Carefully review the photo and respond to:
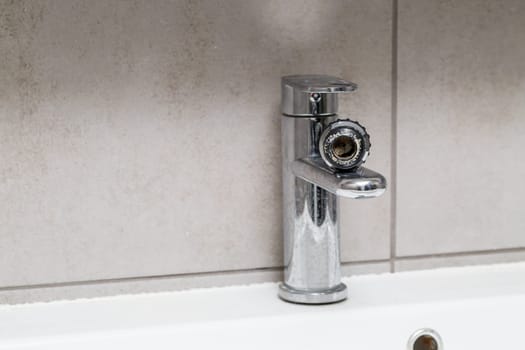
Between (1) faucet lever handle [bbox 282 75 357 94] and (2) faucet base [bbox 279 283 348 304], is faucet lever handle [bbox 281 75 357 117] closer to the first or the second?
(1) faucet lever handle [bbox 282 75 357 94]

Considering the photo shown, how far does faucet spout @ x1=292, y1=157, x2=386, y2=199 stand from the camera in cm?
53

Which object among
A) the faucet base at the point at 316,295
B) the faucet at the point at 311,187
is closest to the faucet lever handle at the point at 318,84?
the faucet at the point at 311,187

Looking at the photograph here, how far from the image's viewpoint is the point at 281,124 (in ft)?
2.13

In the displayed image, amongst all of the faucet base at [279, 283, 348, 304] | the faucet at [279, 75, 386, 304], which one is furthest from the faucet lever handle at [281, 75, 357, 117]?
the faucet base at [279, 283, 348, 304]

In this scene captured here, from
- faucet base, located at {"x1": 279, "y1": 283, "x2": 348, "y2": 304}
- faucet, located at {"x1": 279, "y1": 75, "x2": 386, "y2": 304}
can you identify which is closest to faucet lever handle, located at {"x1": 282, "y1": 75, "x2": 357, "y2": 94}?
faucet, located at {"x1": 279, "y1": 75, "x2": 386, "y2": 304}

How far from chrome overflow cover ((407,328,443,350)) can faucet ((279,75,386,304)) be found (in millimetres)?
62

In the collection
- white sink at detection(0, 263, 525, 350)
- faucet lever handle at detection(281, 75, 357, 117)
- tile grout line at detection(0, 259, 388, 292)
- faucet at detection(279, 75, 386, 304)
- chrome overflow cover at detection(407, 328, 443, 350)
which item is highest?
faucet lever handle at detection(281, 75, 357, 117)

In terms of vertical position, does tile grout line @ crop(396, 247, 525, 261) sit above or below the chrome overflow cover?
above

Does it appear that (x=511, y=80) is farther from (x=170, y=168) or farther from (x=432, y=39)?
(x=170, y=168)

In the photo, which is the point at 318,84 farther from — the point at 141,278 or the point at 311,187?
the point at 141,278

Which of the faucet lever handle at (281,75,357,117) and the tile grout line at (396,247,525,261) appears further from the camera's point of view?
the tile grout line at (396,247,525,261)

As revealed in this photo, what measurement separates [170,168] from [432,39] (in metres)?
0.24

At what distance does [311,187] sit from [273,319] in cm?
10

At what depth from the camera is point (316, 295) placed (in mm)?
636
